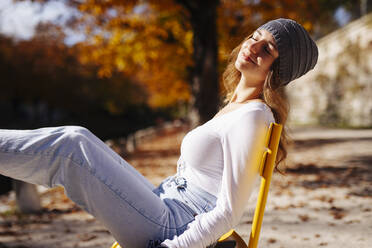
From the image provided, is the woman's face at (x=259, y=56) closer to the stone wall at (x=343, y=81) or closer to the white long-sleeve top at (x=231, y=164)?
the white long-sleeve top at (x=231, y=164)

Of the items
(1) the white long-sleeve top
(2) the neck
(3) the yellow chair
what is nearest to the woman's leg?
(1) the white long-sleeve top

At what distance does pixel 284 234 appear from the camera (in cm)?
346

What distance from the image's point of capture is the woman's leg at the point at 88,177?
5.19 feet

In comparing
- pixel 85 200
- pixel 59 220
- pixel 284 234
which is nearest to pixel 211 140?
pixel 85 200

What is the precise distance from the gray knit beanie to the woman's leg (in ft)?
3.37

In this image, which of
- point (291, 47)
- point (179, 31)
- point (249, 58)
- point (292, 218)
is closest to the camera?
point (291, 47)

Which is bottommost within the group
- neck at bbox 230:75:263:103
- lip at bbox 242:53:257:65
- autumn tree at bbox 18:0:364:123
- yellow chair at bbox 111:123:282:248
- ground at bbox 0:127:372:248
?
ground at bbox 0:127:372:248

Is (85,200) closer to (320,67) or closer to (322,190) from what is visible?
(322,190)

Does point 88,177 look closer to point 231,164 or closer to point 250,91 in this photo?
point 231,164

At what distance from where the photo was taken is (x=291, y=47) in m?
1.85

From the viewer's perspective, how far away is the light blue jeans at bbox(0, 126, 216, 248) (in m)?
1.58

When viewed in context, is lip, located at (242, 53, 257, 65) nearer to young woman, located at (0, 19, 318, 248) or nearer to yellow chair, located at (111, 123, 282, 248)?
young woman, located at (0, 19, 318, 248)

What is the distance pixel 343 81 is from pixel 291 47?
17.5 meters

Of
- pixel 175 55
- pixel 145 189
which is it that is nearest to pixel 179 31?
pixel 175 55
